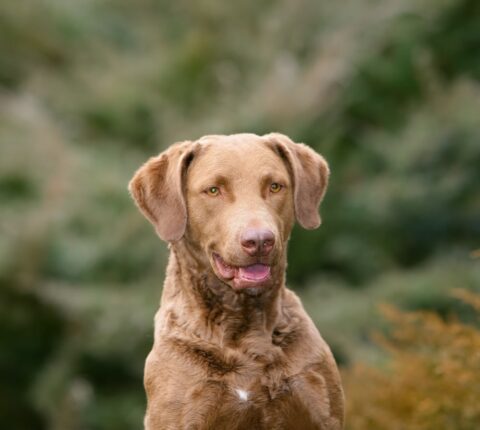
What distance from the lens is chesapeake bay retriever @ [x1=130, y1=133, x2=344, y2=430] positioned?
19.7ft

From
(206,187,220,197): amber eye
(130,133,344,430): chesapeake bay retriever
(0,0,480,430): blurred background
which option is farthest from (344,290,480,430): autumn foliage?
(0,0,480,430): blurred background

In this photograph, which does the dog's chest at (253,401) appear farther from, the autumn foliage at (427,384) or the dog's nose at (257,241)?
the autumn foliage at (427,384)

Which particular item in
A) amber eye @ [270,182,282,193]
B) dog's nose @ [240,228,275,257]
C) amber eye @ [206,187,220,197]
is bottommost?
dog's nose @ [240,228,275,257]

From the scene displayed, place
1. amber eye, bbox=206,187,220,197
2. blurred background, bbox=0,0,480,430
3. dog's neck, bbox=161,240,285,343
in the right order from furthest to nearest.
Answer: blurred background, bbox=0,0,480,430, dog's neck, bbox=161,240,285,343, amber eye, bbox=206,187,220,197

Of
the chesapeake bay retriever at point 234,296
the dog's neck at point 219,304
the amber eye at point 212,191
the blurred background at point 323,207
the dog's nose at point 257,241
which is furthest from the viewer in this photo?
the blurred background at point 323,207

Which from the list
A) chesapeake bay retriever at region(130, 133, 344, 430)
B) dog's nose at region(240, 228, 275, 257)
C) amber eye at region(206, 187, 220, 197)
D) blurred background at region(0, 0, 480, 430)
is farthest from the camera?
blurred background at region(0, 0, 480, 430)

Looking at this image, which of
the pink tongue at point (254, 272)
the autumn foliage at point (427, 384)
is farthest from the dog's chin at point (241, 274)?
the autumn foliage at point (427, 384)

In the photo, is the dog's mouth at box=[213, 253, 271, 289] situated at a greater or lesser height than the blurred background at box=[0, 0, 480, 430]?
lesser

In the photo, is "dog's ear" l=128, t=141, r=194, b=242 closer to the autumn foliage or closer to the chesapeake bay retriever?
the chesapeake bay retriever

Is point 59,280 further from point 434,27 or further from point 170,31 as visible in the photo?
point 170,31

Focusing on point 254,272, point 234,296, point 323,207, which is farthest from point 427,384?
point 323,207

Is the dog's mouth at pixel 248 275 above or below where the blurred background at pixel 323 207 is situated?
below

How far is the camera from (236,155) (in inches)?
245

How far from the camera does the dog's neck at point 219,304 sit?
6.28 metres
